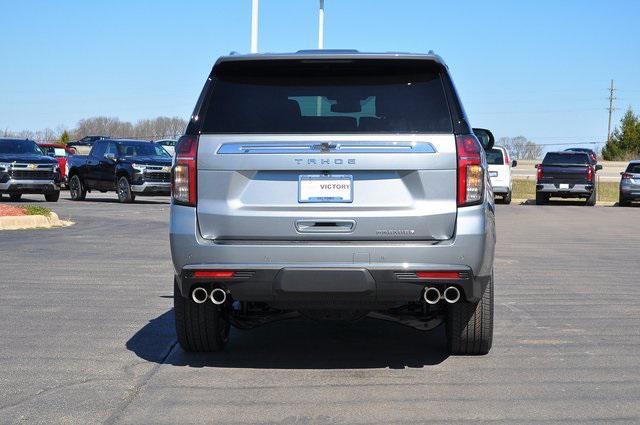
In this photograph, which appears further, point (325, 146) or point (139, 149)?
point (139, 149)

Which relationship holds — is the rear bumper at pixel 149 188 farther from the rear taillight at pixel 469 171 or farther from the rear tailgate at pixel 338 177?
the rear taillight at pixel 469 171

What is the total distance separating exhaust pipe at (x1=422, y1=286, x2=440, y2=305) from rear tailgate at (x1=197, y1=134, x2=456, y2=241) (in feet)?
1.07

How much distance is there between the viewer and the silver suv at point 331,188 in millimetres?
6105

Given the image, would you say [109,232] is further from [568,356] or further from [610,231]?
[568,356]

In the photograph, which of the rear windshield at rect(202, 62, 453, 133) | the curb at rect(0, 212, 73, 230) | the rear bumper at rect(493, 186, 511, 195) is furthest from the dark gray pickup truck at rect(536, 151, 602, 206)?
the rear windshield at rect(202, 62, 453, 133)

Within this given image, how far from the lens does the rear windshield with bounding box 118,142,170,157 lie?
2923cm

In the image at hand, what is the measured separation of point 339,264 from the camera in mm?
6070

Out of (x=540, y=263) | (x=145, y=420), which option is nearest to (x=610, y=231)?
(x=540, y=263)

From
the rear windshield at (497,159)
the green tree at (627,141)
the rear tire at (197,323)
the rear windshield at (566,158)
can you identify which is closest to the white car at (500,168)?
the rear windshield at (497,159)

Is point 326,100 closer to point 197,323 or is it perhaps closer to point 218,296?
point 218,296

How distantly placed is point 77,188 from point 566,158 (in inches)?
634

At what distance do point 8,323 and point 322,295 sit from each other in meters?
3.49

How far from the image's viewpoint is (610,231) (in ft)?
70.6

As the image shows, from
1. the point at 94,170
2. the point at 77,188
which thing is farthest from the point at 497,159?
the point at 77,188
